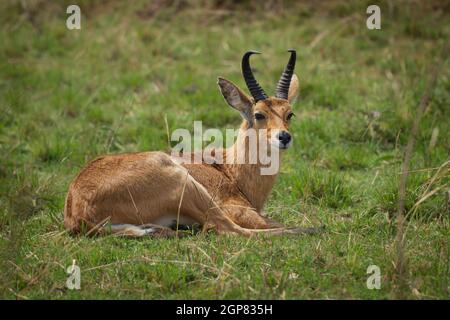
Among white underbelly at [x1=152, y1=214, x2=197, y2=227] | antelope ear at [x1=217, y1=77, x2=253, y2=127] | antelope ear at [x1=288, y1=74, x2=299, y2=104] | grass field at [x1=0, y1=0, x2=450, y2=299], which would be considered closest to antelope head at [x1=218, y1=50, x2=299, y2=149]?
antelope ear at [x1=217, y1=77, x2=253, y2=127]

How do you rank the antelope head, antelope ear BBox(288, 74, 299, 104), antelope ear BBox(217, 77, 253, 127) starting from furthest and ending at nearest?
antelope ear BBox(288, 74, 299, 104)
antelope ear BBox(217, 77, 253, 127)
the antelope head

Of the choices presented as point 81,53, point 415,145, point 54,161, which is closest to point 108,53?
point 81,53

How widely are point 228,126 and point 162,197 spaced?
11.3 feet

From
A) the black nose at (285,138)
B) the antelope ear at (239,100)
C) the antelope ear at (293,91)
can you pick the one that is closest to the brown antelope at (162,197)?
the black nose at (285,138)

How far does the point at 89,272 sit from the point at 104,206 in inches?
32.7

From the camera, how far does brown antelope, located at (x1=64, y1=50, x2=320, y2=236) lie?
6957 millimetres

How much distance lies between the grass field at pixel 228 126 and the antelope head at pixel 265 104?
0.80m

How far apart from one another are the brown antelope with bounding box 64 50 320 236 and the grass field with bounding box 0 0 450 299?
8.8 inches

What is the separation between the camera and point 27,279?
6.07 m

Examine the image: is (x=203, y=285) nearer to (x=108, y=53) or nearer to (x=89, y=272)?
(x=89, y=272)

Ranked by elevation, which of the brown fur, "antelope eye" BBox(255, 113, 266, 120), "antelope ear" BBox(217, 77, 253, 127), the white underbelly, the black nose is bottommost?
the white underbelly

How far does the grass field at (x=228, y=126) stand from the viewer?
20.1 feet

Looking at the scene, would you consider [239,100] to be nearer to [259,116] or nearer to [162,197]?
[259,116]

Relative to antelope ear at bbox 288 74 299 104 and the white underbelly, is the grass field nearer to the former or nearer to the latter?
the white underbelly
